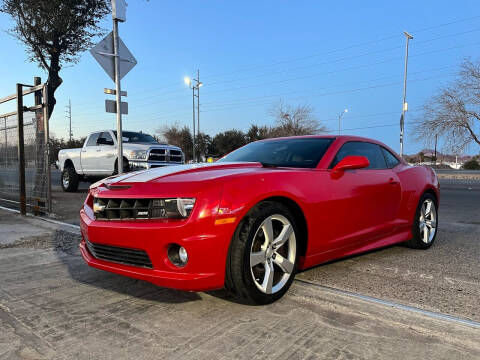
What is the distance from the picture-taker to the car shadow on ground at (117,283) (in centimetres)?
294

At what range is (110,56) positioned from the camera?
6.18m

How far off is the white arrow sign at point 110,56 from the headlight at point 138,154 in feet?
14.9

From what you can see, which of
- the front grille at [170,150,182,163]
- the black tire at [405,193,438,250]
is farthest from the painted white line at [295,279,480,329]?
the front grille at [170,150,182,163]

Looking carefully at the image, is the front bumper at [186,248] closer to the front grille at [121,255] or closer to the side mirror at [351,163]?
the front grille at [121,255]

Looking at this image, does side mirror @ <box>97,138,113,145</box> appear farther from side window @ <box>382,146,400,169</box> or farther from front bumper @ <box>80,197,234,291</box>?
front bumper @ <box>80,197,234,291</box>

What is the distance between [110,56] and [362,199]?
4.77 meters

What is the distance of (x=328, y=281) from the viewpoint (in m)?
3.31

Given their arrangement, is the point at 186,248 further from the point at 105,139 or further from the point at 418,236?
the point at 105,139

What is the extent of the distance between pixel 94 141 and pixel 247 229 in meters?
11.3

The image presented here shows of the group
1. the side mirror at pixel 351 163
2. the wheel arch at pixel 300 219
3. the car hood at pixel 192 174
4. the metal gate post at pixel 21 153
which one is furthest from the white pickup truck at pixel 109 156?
the wheel arch at pixel 300 219

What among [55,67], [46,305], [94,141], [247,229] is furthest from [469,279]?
[55,67]

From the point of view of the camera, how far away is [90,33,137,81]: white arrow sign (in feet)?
19.7

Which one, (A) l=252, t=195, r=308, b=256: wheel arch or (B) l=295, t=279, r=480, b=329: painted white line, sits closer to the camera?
(B) l=295, t=279, r=480, b=329: painted white line

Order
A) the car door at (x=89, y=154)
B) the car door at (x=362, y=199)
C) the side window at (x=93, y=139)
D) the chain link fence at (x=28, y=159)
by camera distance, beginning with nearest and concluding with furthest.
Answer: the car door at (x=362, y=199) < the chain link fence at (x=28, y=159) < the car door at (x=89, y=154) < the side window at (x=93, y=139)
